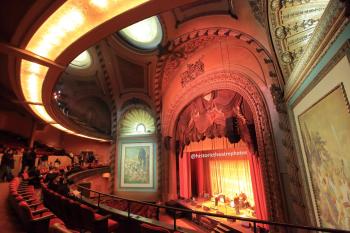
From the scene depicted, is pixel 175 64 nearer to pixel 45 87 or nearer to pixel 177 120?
pixel 177 120

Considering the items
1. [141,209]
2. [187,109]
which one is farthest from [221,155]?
[141,209]

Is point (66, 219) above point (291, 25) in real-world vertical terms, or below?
below

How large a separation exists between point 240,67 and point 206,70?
4.87 ft

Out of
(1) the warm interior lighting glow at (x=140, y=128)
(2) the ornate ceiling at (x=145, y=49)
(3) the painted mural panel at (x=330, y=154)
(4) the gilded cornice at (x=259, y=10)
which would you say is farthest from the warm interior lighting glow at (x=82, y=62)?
(3) the painted mural panel at (x=330, y=154)

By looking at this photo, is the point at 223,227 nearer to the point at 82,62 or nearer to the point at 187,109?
the point at 187,109

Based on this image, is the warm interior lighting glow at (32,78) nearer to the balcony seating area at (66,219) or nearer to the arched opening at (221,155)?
the balcony seating area at (66,219)

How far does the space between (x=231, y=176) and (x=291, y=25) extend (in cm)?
617

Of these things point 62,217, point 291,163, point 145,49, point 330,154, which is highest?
point 145,49

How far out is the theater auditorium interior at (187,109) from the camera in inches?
77.5

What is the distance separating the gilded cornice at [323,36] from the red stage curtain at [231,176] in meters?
4.92

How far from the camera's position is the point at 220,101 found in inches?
237

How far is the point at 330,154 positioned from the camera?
226 cm

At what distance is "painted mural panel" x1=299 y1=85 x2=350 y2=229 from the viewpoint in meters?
1.97

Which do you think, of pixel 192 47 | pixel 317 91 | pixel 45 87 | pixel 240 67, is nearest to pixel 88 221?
pixel 45 87
